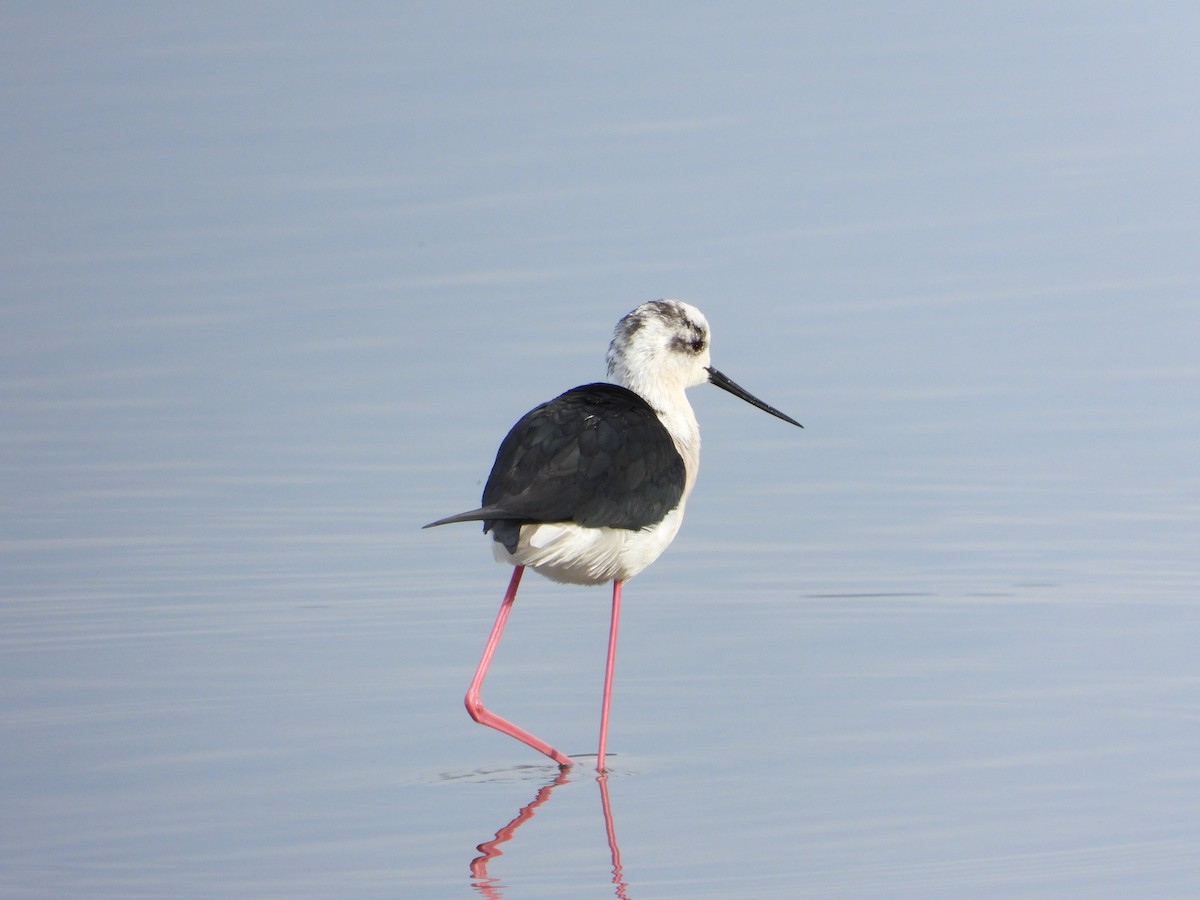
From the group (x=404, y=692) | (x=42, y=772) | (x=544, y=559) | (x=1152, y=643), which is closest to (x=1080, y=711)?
(x=1152, y=643)

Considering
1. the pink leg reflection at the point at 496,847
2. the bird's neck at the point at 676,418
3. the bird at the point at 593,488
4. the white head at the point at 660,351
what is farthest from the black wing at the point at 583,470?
the pink leg reflection at the point at 496,847

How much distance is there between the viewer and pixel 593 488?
573cm

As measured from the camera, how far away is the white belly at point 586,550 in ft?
18.4

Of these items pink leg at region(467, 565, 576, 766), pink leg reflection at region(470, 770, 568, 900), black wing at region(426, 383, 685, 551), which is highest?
black wing at region(426, 383, 685, 551)

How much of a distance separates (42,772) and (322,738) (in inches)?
30.1

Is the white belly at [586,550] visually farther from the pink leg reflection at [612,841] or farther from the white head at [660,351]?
the pink leg reflection at [612,841]

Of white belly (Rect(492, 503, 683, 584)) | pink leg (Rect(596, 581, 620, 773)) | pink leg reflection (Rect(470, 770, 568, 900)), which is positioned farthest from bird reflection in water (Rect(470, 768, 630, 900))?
white belly (Rect(492, 503, 683, 584))

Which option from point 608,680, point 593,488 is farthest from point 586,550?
point 608,680

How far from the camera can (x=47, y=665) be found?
660 cm

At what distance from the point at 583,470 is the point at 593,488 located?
57 millimetres

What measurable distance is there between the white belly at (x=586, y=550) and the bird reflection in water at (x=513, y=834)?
0.58 metres

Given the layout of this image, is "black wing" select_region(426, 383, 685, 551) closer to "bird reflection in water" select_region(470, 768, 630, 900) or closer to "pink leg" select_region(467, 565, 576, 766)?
"pink leg" select_region(467, 565, 576, 766)

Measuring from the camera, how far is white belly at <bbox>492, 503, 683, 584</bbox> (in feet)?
18.4

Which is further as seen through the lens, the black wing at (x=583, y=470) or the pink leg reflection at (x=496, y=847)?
the black wing at (x=583, y=470)
